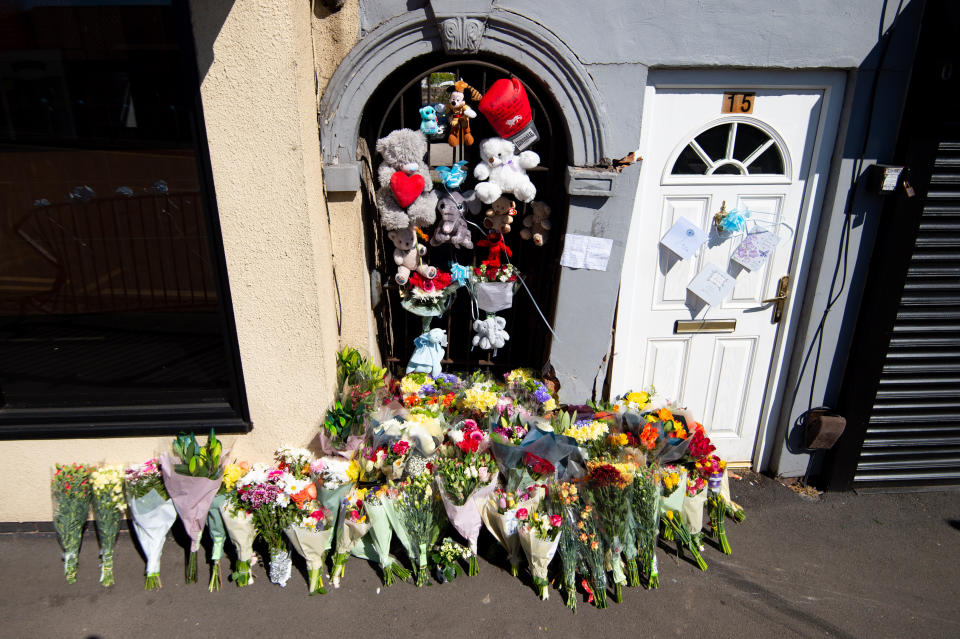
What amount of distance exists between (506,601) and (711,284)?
2424 millimetres

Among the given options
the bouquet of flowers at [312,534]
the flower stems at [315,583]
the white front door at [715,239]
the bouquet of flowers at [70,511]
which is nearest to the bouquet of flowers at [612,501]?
the white front door at [715,239]

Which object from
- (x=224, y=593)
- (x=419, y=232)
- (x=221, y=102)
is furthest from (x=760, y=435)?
(x=221, y=102)

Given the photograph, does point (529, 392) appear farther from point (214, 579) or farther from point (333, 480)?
point (214, 579)

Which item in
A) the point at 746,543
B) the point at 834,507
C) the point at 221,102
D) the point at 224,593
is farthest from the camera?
the point at 834,507

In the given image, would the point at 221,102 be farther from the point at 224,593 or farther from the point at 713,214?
the point at 713,214

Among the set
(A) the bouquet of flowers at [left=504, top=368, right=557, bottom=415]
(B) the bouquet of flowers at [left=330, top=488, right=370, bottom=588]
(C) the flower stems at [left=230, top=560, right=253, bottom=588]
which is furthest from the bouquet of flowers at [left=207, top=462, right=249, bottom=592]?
(A) the bouquet of flowers at [left=504, top=368, right=557, bottom=415]

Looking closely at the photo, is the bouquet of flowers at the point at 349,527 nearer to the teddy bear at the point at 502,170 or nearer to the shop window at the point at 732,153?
the teddy bear at the point at 502,170

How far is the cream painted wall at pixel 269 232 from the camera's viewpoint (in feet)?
9.32

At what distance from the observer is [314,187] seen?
3.21 metres

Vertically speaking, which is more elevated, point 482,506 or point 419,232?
point 419,232

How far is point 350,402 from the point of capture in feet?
11.5

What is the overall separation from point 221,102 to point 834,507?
473 cm

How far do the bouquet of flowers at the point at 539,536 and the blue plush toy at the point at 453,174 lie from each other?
1.99 metres

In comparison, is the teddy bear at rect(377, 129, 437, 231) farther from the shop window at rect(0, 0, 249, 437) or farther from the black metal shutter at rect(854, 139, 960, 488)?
the black metal shutter at rect(854, 139, 960, 488)
